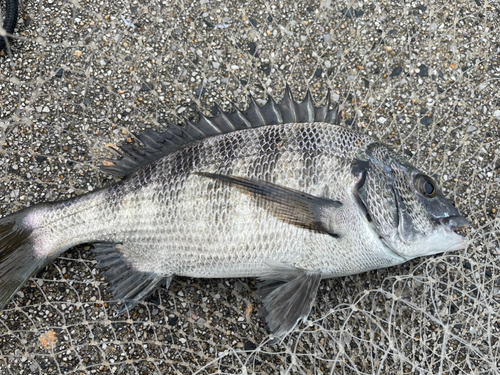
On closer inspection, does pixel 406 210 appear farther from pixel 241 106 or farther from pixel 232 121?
pixel 241 106

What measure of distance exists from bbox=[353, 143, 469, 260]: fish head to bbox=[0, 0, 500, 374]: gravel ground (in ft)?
1.08

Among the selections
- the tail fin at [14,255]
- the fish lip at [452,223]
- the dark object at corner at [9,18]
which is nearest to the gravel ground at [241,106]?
the dark object at corner at [9,18]

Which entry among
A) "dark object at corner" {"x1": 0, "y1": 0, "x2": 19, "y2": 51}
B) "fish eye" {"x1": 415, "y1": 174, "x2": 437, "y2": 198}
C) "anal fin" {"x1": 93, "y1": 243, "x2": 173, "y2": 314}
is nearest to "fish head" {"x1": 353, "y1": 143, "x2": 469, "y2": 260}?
"fish eye" {"x1": 415, "y1": 174, "x2": 437, "y2": 198}

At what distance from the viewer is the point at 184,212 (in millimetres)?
1581

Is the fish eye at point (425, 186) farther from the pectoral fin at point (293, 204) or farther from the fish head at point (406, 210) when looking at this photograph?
the pectoral fin at point (293, 204)

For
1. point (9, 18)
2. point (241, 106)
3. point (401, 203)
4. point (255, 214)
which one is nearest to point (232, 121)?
point (241, 106)

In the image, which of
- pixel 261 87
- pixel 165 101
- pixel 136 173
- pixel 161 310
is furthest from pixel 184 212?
pixel 261 87

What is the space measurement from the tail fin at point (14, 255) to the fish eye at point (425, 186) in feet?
5.37

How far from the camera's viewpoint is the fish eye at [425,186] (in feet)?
Result: 5.14

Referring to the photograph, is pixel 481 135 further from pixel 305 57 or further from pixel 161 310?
pixel 161 310

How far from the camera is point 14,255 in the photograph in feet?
5.44

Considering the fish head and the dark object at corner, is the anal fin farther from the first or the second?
the dark object at corner

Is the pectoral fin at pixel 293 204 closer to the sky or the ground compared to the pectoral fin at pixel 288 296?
closer to the sky

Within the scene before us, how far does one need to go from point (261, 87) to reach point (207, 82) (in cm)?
28
